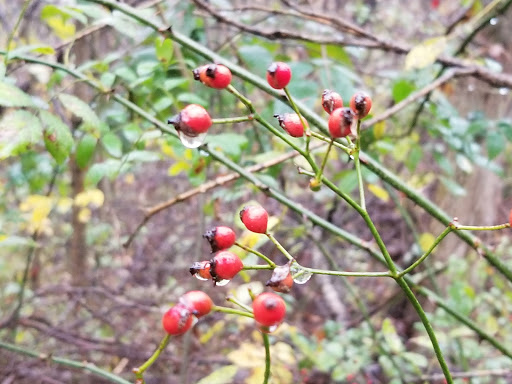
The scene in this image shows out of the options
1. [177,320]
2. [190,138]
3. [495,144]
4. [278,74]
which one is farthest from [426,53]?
[177,320]

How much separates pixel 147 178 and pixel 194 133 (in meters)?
4.01

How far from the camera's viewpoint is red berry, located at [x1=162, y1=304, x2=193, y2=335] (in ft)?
1.53

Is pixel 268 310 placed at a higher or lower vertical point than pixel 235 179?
lower

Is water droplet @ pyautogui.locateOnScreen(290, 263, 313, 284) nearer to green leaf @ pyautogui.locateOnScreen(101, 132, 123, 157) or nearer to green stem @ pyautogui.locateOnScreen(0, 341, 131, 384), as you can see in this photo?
green stem @ pyautogui.locateOnScreen(0, 341, 131, 384)

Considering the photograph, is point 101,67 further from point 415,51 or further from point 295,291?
point 295,291

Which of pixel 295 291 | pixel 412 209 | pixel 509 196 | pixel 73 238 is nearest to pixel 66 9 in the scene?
pixel 73 238

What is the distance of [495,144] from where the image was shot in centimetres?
143

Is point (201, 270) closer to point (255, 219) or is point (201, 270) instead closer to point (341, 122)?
point (255, 219)

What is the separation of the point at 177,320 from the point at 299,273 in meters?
0.15

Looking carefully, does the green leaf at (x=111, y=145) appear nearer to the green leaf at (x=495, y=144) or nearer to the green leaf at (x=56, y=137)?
the green leaf at (x=56, y=137)

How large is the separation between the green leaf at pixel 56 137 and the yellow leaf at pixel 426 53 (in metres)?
0.96

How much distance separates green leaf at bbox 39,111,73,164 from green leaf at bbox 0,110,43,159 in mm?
27

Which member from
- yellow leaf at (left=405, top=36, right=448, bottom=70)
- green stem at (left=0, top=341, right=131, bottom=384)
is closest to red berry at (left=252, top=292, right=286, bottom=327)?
green stem at (left=0, top=341, right=131, bottom=384)

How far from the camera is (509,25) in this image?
8.86 ft
